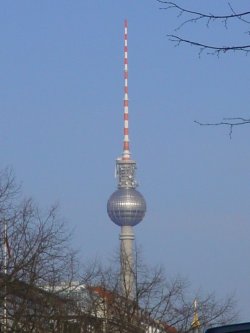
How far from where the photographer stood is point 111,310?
37.7m

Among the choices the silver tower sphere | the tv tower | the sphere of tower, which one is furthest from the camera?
the sphere of tower

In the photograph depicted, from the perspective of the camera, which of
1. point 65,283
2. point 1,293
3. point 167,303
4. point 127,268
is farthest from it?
point 127,268

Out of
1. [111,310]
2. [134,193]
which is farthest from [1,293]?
[134,193]

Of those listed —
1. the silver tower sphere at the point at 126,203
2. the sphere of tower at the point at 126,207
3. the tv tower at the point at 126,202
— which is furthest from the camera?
the sphere of tower at the point at 126,207

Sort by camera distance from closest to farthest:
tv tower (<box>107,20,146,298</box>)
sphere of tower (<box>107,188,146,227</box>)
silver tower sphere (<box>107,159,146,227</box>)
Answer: tv tower (<box>107,20,146,298</box>), silver tower sphere (<box>107,159,146,227</box>), sphere of tower (<box>107,188,146,227</box>)

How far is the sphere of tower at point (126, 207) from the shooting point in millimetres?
185500

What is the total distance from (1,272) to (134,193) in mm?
162421

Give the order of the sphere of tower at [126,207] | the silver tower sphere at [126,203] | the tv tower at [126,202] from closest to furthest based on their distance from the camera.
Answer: the tv tower at [126,202] → the silver tower sphere at [126,203] → the sphere of tower at [126,207]

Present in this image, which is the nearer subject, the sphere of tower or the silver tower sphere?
the silver tower sphere

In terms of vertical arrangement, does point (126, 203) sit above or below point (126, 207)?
above

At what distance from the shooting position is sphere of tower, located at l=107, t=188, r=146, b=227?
18550 centimetres

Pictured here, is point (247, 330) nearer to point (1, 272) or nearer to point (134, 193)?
point (1, 272)

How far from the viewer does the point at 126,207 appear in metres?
185

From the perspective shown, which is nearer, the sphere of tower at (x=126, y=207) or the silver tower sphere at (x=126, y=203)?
the silver tower sphere at (x=126, y=203)
